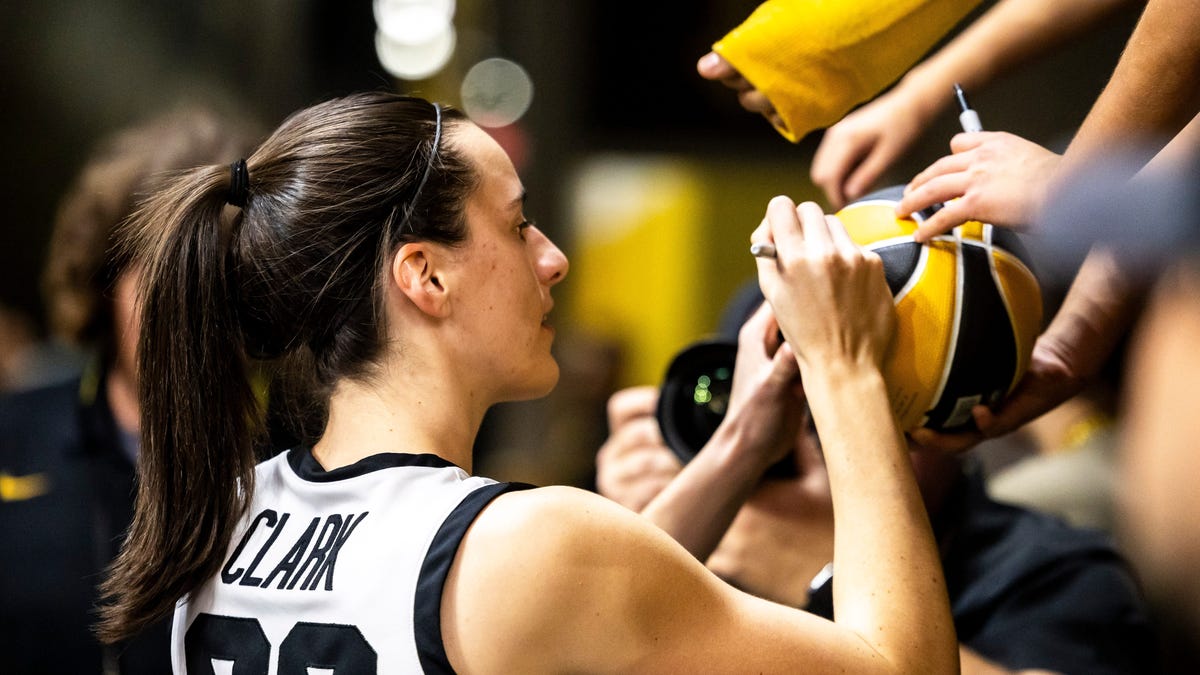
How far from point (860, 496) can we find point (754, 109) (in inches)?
23.8

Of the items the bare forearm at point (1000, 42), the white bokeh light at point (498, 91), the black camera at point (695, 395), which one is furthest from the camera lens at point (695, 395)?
the white bokeh light at point (498, 91)

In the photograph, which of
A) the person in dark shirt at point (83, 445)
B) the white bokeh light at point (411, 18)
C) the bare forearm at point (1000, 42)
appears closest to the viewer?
the bare forearm at point (1000, 42)

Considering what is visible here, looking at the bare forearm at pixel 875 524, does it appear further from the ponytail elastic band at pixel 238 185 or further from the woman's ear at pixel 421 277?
the ponytail elastic band at pixel 238 185

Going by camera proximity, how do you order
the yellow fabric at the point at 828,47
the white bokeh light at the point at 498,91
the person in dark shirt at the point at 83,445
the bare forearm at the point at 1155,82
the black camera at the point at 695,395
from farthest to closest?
the white bokeh light at the point at 498,91 → the person in dark shirt at the point at 83,445 → the black camera at the point at 695,395 → the yellow fabric at the point at 828,47 → the bare forearm at the point at 1155,82

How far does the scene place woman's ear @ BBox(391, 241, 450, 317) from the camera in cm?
137

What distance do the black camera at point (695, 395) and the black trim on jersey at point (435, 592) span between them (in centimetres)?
74

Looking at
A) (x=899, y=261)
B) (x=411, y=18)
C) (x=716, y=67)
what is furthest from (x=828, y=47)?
(x=411, y=18)

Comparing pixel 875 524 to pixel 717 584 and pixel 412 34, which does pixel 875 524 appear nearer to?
pixel 717 584

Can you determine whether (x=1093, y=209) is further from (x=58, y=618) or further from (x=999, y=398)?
(x=58, y=618)

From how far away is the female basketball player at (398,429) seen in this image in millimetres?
1177

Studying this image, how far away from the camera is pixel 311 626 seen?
4.09 feet

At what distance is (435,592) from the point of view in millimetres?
1155

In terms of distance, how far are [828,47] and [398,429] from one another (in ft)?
2.49

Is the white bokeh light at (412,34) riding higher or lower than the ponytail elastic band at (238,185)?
higher
